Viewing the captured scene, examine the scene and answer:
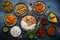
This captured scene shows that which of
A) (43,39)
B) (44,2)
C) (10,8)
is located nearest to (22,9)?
(10,8)

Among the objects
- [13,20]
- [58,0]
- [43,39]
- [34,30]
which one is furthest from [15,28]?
[58,0]

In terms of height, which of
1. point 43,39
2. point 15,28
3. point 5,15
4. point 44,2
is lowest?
point 43,39

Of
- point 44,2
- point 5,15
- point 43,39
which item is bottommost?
point 43,39

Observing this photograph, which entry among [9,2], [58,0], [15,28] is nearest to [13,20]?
[15,28]

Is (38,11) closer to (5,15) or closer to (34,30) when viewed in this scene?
(34,30)

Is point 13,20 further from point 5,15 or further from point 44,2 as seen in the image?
point 44,2

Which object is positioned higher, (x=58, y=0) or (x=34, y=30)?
(x=58, y=0)

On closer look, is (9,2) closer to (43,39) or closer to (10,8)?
(10,8)

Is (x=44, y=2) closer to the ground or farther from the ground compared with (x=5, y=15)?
farther from the ground
